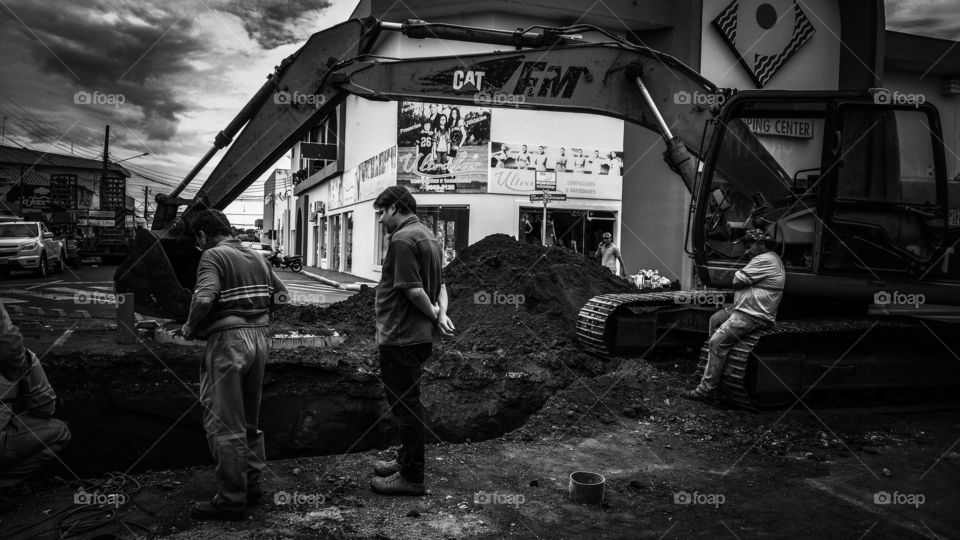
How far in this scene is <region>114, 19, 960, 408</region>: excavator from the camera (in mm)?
6371

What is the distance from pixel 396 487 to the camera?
4355 millimetres

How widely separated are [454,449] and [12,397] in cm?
318

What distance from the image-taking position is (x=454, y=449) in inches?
217

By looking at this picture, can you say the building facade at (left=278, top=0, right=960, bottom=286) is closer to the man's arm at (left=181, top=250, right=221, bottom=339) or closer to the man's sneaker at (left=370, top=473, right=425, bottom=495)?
the man's sneaker at (left=370, top=473, right=425, bottom=495)

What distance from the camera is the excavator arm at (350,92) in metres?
6.54

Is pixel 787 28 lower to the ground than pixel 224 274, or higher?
higher

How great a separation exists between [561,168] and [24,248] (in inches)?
672

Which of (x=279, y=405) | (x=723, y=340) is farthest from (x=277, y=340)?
(x=723, y=340)

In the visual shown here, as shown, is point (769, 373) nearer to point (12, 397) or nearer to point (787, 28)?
point (12, 397)

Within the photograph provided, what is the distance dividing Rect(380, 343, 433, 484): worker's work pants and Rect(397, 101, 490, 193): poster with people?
17.5 meters

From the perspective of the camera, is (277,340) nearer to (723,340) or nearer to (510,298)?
(510,298)

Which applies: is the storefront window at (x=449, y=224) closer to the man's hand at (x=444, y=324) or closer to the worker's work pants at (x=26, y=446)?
the man's hand at (x=444, y=324)

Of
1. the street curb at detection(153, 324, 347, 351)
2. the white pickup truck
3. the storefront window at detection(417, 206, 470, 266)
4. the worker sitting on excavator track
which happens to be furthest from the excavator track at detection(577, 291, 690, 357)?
the white pickup truck

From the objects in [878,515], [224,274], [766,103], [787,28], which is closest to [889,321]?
[766,103]
